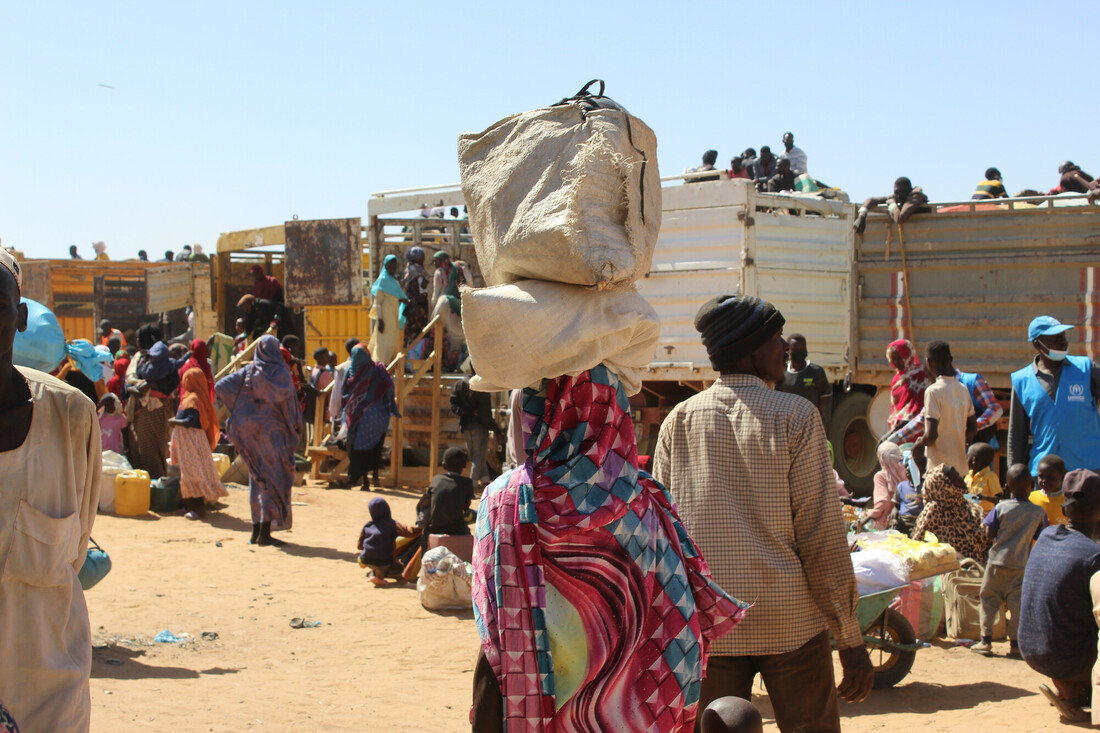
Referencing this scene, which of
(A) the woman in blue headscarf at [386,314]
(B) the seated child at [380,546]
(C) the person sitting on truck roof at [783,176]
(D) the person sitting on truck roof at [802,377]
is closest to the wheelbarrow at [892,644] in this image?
(D) the person sitting on truck roof at [802,377]

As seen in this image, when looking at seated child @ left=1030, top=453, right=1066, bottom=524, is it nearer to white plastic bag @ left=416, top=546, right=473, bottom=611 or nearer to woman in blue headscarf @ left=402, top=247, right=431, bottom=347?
white plastic bag @ left=416, top=546, right=473, bottom=611

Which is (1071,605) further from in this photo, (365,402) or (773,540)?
(365,402)

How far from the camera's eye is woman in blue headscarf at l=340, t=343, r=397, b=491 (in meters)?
13.3

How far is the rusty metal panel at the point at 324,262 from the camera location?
18438mm

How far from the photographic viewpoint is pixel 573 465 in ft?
7.30

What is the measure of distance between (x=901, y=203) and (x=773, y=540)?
9091 millimetres

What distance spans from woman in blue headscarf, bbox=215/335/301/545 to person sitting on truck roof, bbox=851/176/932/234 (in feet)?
21.4

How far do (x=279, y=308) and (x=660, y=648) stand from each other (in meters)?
18.2

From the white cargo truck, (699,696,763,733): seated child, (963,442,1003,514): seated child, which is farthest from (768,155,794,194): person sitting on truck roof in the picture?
(699,696,763,733): seated child

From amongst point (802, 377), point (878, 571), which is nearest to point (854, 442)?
point (802, 377)

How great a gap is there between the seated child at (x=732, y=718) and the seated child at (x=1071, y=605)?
3.44 meters

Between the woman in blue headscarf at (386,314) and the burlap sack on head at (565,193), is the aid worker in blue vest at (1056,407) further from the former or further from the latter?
the woman in blue headscarf at (386,314)

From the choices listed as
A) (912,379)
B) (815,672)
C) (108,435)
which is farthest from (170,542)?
(815,672)

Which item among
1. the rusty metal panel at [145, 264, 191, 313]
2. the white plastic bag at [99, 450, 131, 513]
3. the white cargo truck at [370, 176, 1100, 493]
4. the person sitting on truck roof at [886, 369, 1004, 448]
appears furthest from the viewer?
the rusty metal panel at [145, 264, 191, 313]
